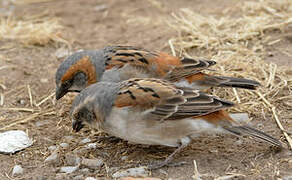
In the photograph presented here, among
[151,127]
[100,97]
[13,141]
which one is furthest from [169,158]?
[13,141]

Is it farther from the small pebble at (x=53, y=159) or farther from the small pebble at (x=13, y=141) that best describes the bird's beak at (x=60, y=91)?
the small pebble at (x=53, y=159)

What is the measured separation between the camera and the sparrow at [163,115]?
18.5 ft

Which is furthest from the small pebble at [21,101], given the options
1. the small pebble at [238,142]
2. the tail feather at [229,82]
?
the small pebble at [238,142]

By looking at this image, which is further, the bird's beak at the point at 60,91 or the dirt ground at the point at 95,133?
the bird's beak at the point at 60,91

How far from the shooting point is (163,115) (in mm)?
5641

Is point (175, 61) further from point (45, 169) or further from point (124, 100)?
point (45, 169)

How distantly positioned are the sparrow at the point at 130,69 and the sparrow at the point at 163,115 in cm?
98

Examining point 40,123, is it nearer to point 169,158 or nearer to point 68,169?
point 68,169

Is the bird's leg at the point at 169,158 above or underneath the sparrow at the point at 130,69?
underneath

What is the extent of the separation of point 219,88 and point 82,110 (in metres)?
2.27

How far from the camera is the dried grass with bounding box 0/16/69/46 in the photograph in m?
9.30

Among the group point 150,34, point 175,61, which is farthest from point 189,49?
point 175,61

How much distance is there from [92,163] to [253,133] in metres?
1.77

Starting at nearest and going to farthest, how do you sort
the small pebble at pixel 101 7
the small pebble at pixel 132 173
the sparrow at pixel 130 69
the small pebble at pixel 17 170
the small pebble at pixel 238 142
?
the small pebble at pixel 132 173 → the small pebble at pixel 17 170 → the small pebble at pixel 238 142 → the sparrow at pixel 130 69 → the small pebble at pixel 101 7
